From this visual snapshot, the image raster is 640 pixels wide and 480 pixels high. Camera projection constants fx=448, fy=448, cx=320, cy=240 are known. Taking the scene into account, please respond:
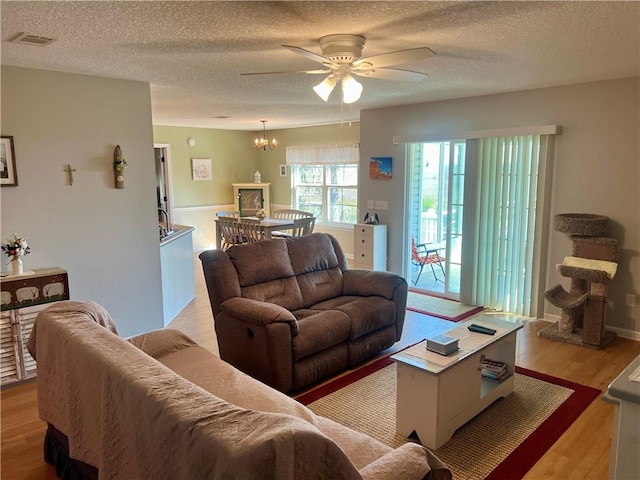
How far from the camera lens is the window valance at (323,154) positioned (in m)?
7.50

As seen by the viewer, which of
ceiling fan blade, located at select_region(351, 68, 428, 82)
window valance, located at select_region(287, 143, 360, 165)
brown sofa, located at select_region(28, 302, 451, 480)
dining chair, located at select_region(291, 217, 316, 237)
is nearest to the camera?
brown sofa, located at select_region(28, 302, 451, 480)

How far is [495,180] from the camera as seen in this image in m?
4.86

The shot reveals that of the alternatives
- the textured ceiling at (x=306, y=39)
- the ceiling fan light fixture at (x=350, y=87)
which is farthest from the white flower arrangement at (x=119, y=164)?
the ceiling fan light fixture at (x=350, y=87)

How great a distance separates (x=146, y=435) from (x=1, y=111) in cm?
294

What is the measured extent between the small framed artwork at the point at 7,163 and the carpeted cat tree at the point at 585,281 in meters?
4.53

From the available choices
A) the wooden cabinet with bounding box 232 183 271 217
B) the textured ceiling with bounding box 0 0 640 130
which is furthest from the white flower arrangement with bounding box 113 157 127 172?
the wooden cabinet with bounding box 232 183 271 217

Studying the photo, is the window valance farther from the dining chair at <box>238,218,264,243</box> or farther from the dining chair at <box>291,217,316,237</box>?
the dining chair at <box>238,218,264,243</box>

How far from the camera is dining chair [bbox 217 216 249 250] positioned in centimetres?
699

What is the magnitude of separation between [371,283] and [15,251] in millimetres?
2740

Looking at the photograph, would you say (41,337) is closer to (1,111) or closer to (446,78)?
(1,111)

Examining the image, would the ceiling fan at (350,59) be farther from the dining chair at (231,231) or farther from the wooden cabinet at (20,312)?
the dining chair at (231,231)

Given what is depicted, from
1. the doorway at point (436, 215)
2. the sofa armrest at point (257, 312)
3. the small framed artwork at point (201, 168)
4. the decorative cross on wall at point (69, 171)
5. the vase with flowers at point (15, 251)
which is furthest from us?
the small framed artwork at point (201, 168)

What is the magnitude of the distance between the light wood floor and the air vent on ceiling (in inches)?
91.9

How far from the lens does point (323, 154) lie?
7977mm
